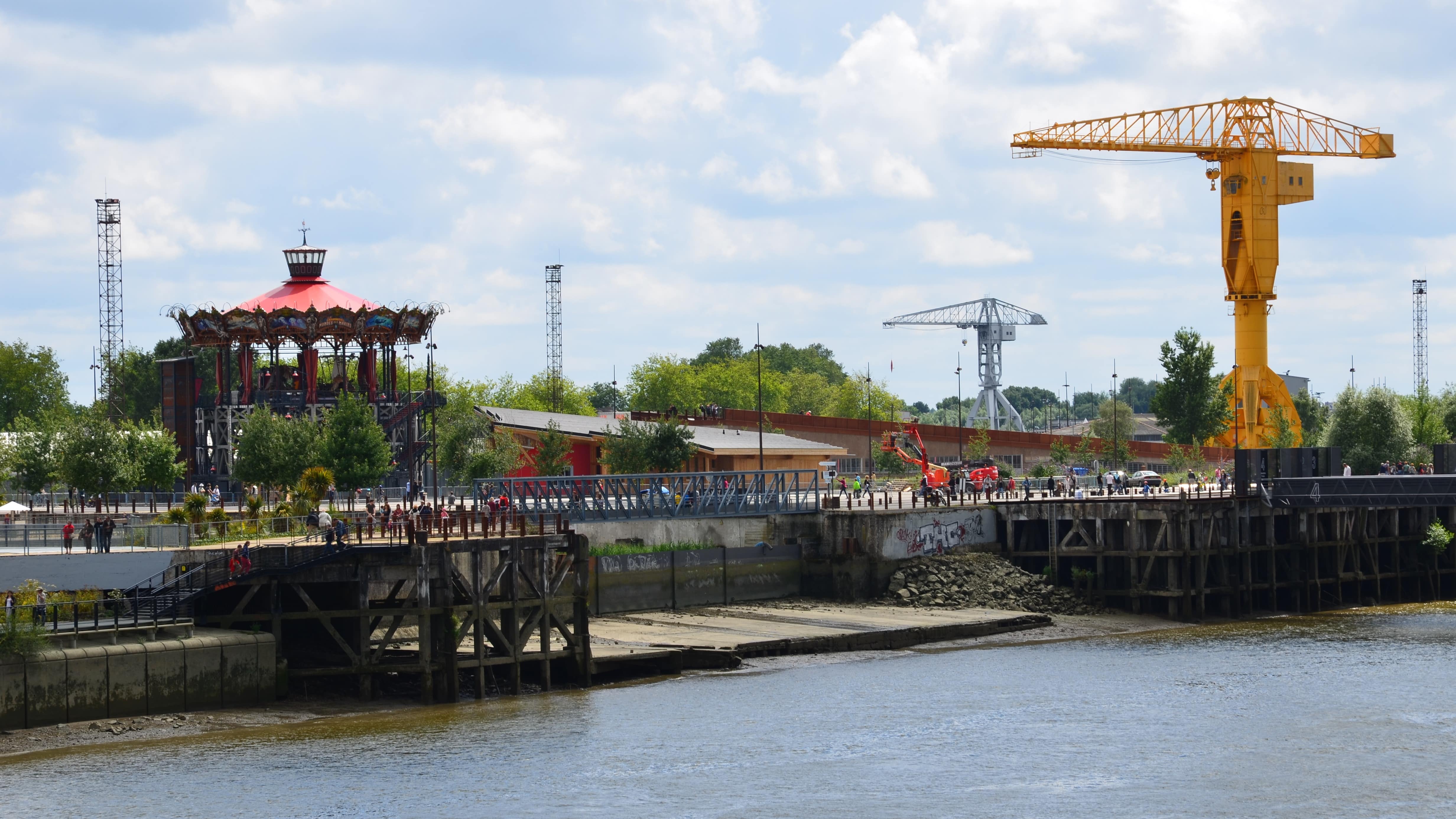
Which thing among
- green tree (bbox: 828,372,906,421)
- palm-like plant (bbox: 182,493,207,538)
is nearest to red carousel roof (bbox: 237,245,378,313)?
→ palm-like plant (bbox: 182,493,207,538)

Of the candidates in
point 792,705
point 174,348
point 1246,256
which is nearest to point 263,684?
point 792,705

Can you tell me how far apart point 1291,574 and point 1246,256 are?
104ft

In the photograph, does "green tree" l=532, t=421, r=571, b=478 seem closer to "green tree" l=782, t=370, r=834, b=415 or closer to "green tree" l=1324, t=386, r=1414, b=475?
"green tree" l=1324, t=386, r=1414, b=475

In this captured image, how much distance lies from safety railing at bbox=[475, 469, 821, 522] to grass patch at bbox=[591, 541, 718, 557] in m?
1.04

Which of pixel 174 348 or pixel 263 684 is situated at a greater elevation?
pixel 174 348

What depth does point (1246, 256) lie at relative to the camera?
99.2m

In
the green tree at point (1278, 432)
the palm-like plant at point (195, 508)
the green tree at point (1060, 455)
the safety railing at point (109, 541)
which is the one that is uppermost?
the green tree at point (1278, 432)

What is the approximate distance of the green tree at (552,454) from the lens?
90.1 metres

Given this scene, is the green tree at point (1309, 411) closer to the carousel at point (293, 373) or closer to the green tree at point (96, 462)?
the carousel at point (293, 373)

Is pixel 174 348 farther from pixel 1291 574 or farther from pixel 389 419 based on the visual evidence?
pixel 1291 574

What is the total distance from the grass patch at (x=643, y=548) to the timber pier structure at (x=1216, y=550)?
13.6 m

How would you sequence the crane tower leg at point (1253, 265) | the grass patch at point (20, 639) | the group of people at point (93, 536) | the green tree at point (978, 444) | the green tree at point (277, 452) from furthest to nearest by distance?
the green tree at point (978, 444) → the crane tower leg at point (1253, 265) → the green tree at point (277, 452) → the group of people at point (93, 536) → the grass patch at point (20, 639)

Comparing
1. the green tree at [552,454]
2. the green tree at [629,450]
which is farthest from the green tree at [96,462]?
the green tree at [629,450]

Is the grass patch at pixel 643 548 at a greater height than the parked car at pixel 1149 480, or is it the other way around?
the parked car at pixel 1149 480
